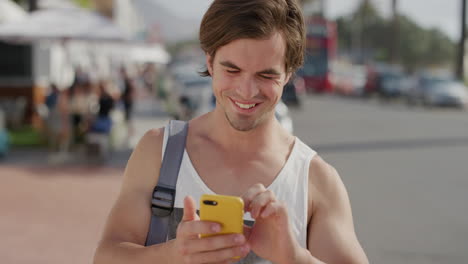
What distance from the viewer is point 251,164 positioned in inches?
82.4

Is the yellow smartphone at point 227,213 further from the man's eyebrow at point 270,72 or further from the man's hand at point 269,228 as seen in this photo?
the man's eyebrow at point 270,72

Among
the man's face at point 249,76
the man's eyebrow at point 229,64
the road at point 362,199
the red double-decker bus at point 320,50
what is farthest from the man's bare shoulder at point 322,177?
the red double-decker bus at point 320,50

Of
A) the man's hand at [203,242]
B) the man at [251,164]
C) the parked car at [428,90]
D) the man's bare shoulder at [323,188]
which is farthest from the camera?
the parked car at [428,90]

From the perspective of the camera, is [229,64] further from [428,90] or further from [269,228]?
[428,90]

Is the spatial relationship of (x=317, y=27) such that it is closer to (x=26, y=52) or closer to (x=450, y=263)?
(x=26, y=52)

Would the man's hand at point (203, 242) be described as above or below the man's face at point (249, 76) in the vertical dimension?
below

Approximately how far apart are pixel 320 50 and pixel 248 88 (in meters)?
32.3

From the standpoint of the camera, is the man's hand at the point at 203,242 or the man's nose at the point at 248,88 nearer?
the man's hand at the point at 203,242

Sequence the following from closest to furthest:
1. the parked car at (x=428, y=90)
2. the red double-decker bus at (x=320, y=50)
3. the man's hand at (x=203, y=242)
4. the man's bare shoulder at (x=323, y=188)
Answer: the man's hand at (x=203, y=242) < the man's bare shoulder at (x=323, y=188) < the parked car at (x=428, y=90) < the red double-decker bus at (x=320, y=50)

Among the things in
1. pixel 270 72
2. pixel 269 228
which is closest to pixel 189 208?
pixel 269 228

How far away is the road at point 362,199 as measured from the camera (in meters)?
6.66

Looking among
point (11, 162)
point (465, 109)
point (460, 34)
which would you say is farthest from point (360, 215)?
point (460, 34)

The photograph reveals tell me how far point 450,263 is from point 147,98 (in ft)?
96.5

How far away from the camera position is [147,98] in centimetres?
3484
